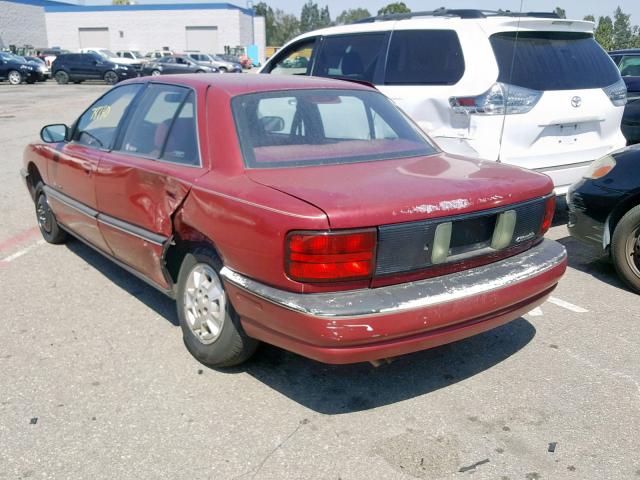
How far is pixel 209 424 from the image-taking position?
292 cm

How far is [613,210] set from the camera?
15.2ft

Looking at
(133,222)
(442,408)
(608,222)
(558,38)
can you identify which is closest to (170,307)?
(133,222)

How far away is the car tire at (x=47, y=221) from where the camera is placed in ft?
18.2

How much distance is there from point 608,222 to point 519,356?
5.56 ft

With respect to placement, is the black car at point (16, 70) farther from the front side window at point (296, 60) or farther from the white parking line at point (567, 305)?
the white parking line at point (567, 305)

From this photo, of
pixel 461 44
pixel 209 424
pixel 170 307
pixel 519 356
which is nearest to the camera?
pixel 209 424

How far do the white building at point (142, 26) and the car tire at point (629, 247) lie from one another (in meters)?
66.2

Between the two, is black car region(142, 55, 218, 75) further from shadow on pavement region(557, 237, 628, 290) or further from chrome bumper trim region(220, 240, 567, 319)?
chrome bumper trim region(220, 240, 567, 319)

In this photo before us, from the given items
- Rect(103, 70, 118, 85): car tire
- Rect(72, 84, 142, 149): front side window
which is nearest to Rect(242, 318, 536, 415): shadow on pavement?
Rect(72, 84, 142, 149): front side window

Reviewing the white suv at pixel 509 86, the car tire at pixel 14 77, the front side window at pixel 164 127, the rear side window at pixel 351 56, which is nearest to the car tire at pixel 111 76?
the car tire at pixel 14 77

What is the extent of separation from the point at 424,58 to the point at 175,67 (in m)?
32.9

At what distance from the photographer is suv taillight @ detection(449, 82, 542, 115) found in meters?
5.29

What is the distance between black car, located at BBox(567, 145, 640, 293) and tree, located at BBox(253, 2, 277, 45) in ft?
351

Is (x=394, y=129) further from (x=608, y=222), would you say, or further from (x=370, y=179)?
(x=608, y=222)
